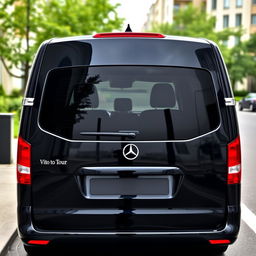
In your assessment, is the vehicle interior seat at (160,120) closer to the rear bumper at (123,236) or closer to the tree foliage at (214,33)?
the rear bumper at (123,236)

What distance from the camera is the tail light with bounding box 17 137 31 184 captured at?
3662mm

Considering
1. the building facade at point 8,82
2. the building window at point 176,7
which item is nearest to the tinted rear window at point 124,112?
the building facade at point 8,82

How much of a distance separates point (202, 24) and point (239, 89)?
1857cm

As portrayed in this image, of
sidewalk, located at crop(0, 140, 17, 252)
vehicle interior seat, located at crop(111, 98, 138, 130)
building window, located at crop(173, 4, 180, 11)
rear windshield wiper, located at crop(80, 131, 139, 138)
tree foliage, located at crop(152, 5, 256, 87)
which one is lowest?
sidewalk, located at crop(0, 140, 17, 252)

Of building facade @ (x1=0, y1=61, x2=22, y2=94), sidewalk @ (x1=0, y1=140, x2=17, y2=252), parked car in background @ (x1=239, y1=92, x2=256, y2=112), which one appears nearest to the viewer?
sidewalk @ (x1=0, y1=140, x2=17, y2=252)

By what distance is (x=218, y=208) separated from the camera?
368 centimetres

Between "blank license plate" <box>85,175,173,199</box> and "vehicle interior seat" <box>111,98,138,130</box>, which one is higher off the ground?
"vehicle interior seat" <box>111,98,138,130</box>

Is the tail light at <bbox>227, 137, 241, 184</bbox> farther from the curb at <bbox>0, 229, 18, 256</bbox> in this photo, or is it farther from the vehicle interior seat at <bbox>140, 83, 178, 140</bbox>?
the curb at <bbox>0, 229, 18, 256</bbox>

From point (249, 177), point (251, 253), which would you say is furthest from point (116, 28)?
point (251, 253)

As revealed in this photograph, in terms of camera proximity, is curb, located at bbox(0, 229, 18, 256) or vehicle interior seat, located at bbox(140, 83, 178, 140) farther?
curb, located at bbox(0, 229, 18, 256)

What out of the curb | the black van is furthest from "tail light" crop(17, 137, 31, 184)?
the curb

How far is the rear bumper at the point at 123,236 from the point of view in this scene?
3623mm

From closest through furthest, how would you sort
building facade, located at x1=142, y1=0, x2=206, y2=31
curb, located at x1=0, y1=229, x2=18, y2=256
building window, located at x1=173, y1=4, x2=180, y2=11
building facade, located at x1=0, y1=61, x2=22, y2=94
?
curb, located at x1=0, y1=229, x2=18, y2=256
building facade, located at x1=0, y1=61, x2=22, y2=94
building window, located at x1=173, y1=4, x2=180, y2=11
building facade, located at x1=142, y1=0, x2=206, y2=31

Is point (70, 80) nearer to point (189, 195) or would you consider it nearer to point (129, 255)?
point (189, 195)
